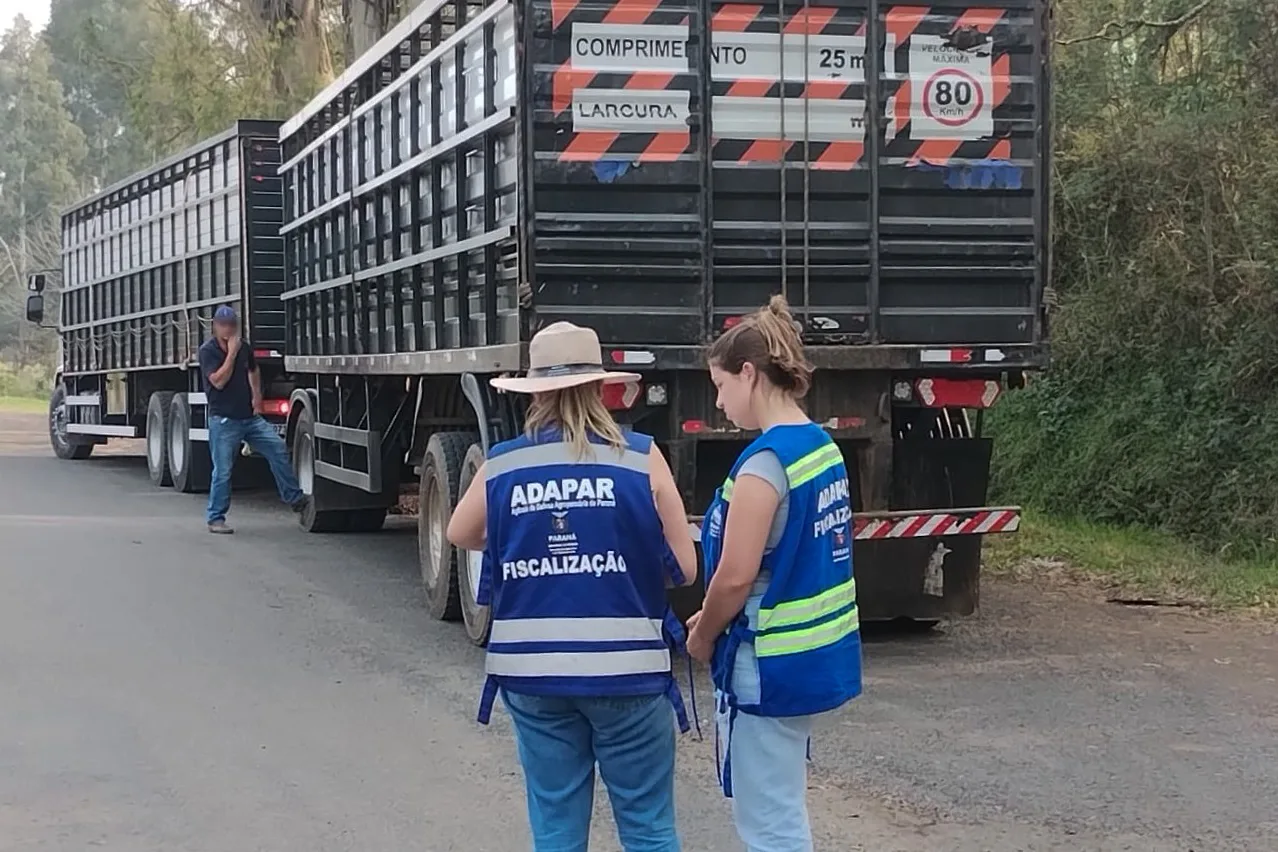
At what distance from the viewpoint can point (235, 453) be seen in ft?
43.9

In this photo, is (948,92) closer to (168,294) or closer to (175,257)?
(175,257)

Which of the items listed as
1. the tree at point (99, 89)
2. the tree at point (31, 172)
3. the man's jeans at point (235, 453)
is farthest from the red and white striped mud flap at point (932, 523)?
the tree at point (31, 172)

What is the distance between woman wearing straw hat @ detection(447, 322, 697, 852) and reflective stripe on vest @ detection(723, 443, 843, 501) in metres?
0.26

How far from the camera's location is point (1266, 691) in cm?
737

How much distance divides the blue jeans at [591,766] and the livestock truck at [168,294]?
11580 millimetres

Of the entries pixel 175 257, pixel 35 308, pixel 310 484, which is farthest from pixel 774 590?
pixel 35 308

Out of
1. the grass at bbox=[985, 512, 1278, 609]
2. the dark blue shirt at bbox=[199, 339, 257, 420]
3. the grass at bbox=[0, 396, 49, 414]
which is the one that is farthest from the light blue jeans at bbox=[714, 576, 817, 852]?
the grass at bbox=[0, 396, 49, 414]

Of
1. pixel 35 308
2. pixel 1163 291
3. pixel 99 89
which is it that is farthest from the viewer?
pixel 99 89

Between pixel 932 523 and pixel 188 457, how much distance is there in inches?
440

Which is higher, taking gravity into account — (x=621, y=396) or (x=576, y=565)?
(x=621, y=396)

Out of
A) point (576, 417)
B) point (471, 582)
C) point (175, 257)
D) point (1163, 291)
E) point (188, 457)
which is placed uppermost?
point (175, 257)

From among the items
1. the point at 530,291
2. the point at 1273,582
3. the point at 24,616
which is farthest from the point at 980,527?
the point at 24,616

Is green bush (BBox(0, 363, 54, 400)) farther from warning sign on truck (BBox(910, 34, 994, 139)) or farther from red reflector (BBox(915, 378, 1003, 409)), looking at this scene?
warning sign on truck (BBox(910, 34, 994, 139))

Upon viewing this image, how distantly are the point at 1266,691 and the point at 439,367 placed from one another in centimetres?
452
